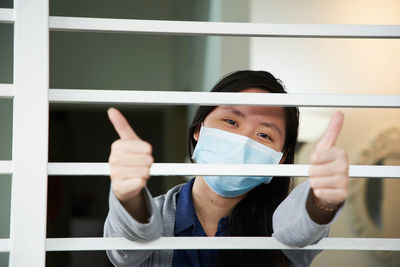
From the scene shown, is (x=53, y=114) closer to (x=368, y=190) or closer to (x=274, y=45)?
(x=274, y=45)

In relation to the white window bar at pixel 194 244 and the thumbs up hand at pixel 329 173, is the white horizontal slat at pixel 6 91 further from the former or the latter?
the thumbs up hand at pixel 329 173

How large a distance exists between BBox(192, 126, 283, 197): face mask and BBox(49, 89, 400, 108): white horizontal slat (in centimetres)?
25

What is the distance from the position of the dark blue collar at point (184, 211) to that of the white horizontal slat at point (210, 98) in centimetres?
44

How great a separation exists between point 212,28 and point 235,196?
0.49 m

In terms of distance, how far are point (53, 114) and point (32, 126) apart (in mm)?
3199

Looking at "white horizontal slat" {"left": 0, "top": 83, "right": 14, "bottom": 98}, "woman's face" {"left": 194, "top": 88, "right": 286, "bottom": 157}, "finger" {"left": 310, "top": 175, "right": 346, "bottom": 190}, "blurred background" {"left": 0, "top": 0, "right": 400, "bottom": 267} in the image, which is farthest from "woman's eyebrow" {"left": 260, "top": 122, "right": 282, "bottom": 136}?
"blurred background" {"left": 0, "top": 0, "right": 400, "bottom": 267}

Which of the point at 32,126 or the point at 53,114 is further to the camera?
the point at 53,114

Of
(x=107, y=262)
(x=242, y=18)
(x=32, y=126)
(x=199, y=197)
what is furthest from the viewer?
(x=107, y=262)

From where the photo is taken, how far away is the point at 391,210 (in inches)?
106

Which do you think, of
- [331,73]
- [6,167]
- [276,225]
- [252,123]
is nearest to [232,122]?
[252,123]

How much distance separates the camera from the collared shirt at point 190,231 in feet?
3.82

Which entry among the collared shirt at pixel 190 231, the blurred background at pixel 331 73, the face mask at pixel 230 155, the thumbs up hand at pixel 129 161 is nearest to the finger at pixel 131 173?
the thumbs up hand at pixel 129 161

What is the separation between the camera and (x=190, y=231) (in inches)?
47.4

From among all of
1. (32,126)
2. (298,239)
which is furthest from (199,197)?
(32,126)
